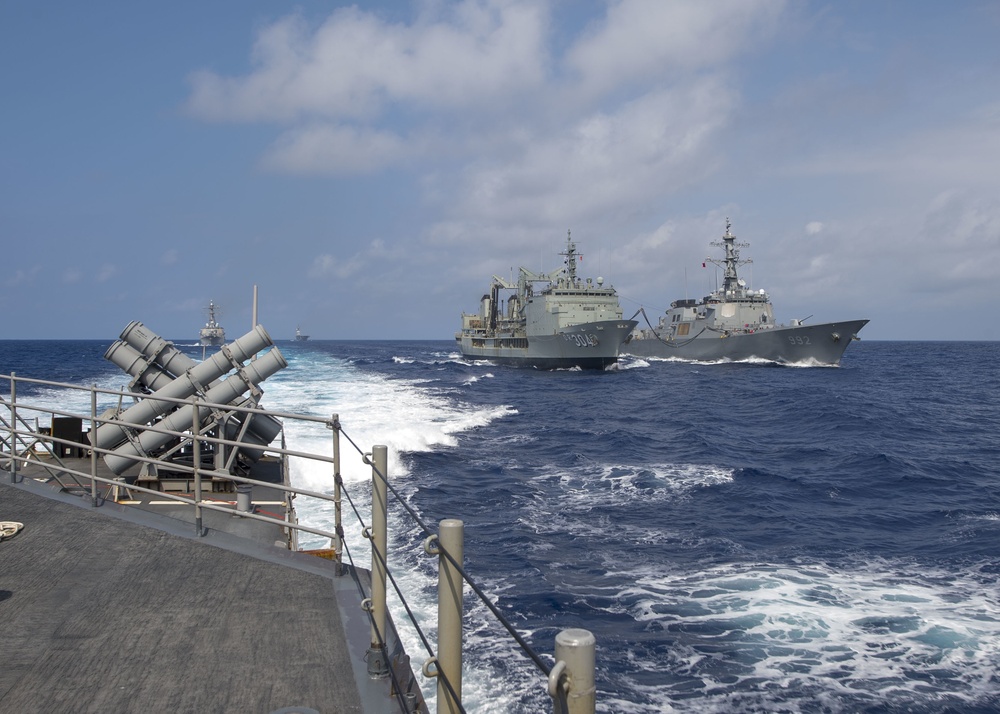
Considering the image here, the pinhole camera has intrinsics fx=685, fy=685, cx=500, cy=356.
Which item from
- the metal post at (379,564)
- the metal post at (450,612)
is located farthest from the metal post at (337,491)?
the metal post at (450,612)

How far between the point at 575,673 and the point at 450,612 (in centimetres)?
92

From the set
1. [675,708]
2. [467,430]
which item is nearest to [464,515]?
[675,708]

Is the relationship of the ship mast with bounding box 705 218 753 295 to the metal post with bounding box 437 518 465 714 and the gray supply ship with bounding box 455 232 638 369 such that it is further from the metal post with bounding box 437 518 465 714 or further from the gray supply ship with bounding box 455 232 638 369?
the metal post with bounding box 437 518 465 714

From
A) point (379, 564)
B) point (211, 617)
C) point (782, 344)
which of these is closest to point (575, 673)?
point (379, 564)

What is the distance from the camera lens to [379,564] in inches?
139

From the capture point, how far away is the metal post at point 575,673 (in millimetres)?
1486

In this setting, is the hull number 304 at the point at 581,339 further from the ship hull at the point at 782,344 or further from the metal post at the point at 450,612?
the metal post at the point at 450,612

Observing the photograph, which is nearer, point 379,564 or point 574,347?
point 379,564

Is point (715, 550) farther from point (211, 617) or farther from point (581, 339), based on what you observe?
point (581, 339)

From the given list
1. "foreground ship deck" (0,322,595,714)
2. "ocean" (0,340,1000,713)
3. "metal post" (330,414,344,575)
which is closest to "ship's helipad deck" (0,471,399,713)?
"foreground ship deck" (0,322,595,714)

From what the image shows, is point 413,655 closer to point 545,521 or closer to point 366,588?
point 366,588

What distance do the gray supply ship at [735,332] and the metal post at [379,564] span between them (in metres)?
57.7

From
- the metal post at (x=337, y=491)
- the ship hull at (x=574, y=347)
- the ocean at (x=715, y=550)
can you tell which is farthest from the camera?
the ship hull at (x=574, y=347)

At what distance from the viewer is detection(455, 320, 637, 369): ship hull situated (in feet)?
182
